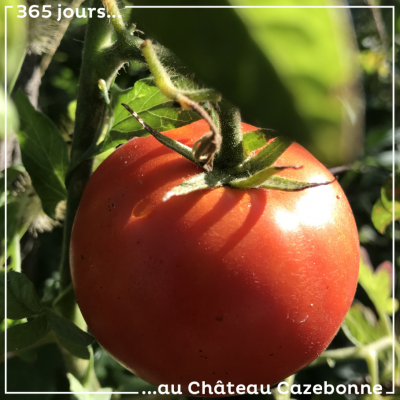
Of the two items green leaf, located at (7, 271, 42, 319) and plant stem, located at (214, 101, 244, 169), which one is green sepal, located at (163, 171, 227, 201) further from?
green leaf, located at (7, 271, 42, 319)

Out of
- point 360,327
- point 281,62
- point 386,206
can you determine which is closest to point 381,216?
point 386,206

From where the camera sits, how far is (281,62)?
134 millimetres

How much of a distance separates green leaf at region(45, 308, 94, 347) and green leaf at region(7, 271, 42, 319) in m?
0.02

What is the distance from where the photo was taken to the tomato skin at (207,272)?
33 centimetres

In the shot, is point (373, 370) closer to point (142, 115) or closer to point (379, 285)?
point (379, 285)

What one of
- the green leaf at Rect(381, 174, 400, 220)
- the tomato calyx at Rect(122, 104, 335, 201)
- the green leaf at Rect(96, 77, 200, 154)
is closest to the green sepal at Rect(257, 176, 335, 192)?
the tomato calyx at Rect(122, 104, 335, 201)

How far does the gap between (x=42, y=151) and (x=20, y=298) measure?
0.57 feet

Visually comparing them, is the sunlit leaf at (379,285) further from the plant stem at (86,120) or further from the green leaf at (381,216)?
the plant stem at (86,120)

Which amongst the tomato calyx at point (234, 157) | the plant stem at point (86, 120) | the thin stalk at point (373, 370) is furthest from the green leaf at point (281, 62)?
the thin stalk at point (373, 370)

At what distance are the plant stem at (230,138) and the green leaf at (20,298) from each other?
0.23 meters

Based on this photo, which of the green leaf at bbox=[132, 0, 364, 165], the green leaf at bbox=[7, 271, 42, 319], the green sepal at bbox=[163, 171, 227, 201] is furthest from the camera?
the green leaf at bbox=[7, 271, 42, 319]

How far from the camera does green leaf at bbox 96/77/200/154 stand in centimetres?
42

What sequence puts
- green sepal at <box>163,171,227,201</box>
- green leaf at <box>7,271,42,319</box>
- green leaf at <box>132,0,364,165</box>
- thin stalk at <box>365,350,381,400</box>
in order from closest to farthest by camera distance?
green leaf at <box>132,0,364,165</box>, green sepal at <box>163,171,227,201</box>, green leaf at <box>7,271,42,319</box>, thin stalk at <box>365,350,381,400</box>

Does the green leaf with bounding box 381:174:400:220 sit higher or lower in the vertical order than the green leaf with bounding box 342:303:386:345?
higher
